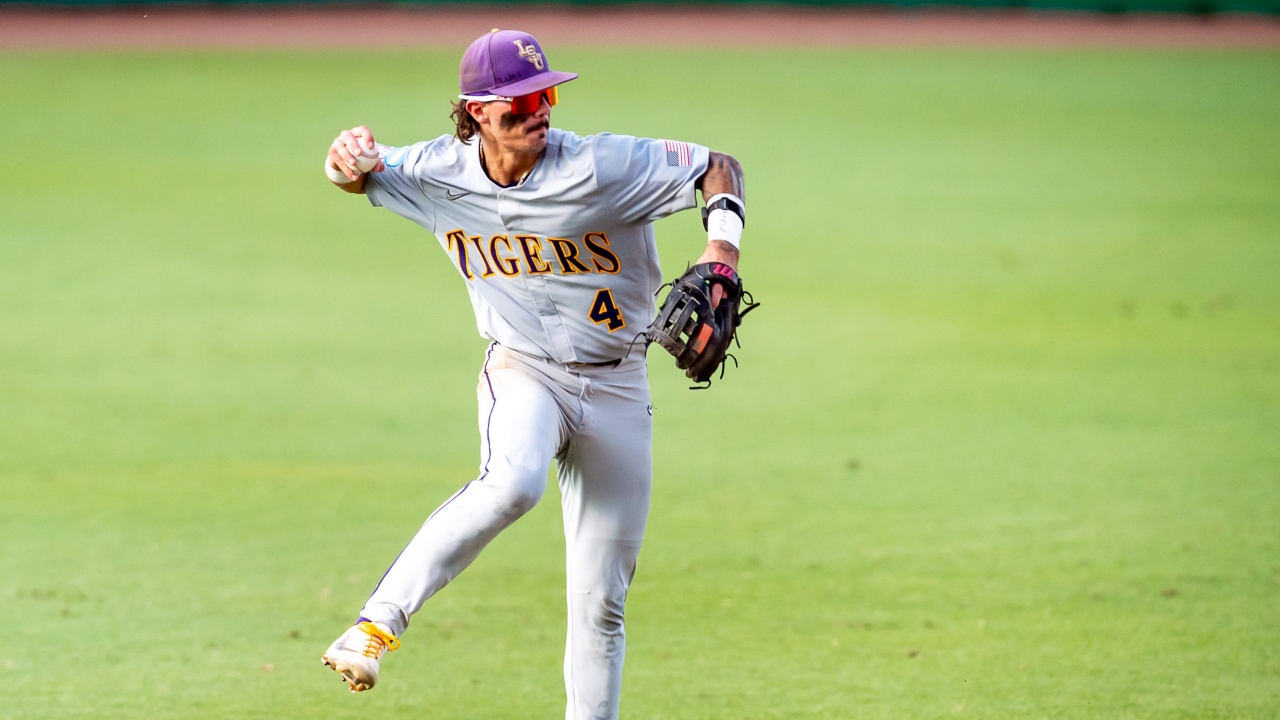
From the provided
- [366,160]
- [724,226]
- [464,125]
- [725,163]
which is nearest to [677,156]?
[725,163]

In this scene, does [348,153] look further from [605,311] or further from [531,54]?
[605,311]

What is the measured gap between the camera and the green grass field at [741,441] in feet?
18.0

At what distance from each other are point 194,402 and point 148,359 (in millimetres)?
1049

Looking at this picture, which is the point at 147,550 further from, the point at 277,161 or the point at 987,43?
the point at 987,43

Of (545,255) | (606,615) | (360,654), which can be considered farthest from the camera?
(606,615)

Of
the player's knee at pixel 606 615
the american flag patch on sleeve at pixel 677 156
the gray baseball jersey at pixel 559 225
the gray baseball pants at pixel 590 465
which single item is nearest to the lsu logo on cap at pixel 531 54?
the gray baseball jersey at pixel 559 225

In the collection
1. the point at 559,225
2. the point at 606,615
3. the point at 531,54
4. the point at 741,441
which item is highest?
the point at 531,54

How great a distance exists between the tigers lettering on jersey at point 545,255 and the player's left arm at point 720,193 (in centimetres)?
35

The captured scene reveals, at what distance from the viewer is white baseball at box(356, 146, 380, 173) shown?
4504 millimetres

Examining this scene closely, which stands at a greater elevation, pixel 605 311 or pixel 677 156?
pixel 677 156

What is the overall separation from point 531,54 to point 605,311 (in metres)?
0.82

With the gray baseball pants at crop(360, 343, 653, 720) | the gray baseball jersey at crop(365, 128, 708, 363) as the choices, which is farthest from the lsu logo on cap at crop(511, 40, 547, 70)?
the gray baseball pants at crop(360, 343, 653, 720)

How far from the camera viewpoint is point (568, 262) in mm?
4488

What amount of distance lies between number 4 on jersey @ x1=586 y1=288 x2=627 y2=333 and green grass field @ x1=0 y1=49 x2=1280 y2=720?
Answer: 4.91ft
